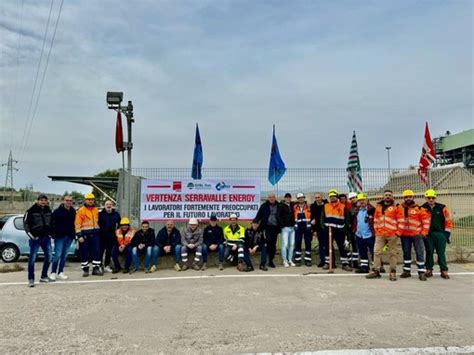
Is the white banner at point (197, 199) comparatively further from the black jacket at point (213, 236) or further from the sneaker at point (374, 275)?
the sneaker at point (374, 275)

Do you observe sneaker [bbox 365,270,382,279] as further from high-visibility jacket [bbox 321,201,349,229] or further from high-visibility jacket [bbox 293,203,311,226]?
high-visibility jacket [bbox 293,203,311,226]

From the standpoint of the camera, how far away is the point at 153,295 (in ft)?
24.0

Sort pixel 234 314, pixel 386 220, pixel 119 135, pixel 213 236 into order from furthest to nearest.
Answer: pixel 119 135, pixel 213 236, pixel 386 220, pixel 234 314

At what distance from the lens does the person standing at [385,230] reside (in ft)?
28.6

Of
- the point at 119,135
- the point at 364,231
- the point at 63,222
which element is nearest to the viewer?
the point at 63,222

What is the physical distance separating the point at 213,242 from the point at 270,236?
4.88ft

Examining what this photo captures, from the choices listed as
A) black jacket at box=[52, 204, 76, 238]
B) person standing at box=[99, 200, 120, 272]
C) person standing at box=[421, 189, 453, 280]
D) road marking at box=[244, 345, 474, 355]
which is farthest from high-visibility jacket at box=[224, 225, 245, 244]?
road marking at box=[244, 345, 474, 355]

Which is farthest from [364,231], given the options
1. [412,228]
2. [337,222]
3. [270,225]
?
[270,225]

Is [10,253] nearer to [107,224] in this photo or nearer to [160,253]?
[107,224]

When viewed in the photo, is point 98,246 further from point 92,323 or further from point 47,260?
point 92,323

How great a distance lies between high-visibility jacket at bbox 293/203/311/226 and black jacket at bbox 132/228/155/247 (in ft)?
12.4

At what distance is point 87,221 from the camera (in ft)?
30.8

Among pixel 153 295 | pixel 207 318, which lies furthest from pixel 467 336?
pixel 153 295

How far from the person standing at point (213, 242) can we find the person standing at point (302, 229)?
2.02 metres
